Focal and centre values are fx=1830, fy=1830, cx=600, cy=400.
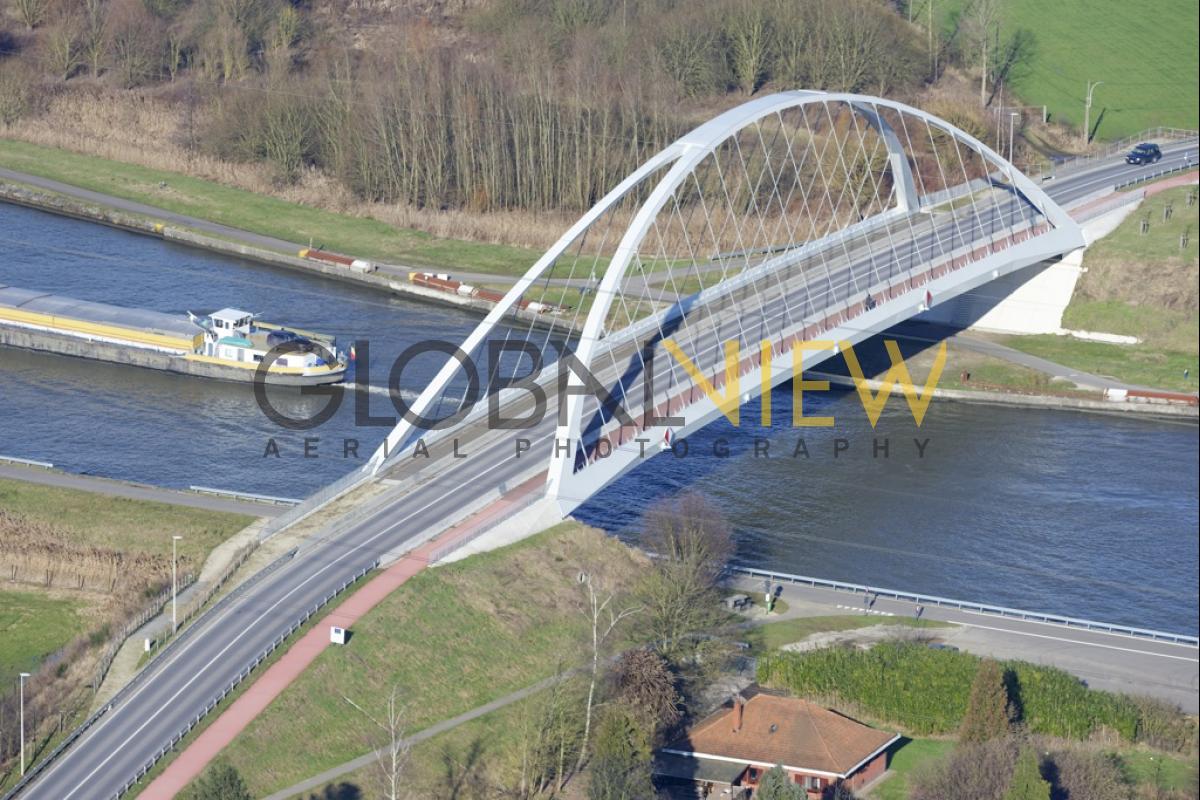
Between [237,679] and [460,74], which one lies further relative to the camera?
[460,74]

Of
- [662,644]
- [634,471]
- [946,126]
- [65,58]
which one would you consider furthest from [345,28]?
[662,644]

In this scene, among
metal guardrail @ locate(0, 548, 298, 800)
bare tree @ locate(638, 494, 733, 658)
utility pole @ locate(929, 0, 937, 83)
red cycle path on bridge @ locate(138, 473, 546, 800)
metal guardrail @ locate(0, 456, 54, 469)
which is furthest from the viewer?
utility pole @ locate(929, 0, 937, 83)

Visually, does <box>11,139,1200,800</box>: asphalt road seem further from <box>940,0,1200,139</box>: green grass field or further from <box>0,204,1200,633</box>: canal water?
<box>940,0,1200,139</box>: green grass field

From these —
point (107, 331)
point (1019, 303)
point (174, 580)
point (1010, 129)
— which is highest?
point (1010, 129)

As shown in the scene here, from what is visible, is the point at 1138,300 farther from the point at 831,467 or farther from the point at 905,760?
the point at 905,760

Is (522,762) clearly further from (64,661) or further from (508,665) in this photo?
(64,661)

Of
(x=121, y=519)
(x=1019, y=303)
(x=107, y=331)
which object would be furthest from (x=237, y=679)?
(x=1019, y=303)

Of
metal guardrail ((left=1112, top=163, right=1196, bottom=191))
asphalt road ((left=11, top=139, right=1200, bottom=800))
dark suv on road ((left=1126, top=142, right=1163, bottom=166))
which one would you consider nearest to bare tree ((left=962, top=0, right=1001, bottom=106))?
dark suv on road ((left=1126, top=142, right=1163, bottom=166))

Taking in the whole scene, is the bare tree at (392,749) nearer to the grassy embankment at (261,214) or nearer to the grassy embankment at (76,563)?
the grassy embankment at (76,563)
